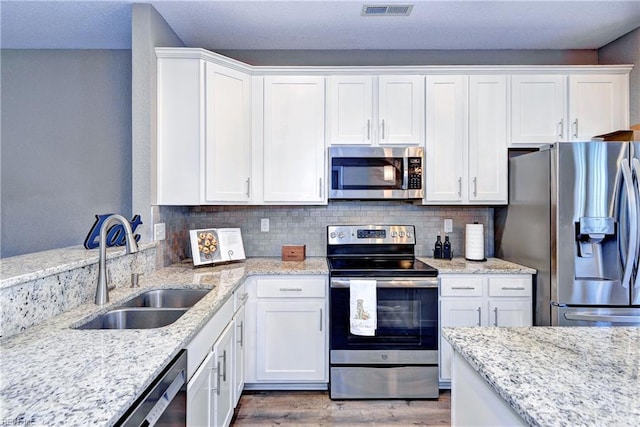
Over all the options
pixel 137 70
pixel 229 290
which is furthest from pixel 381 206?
pixel 137 70

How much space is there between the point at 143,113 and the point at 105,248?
1190mm

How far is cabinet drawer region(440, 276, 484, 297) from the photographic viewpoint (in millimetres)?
2463

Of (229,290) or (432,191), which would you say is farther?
(432,191)

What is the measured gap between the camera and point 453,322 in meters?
2.46

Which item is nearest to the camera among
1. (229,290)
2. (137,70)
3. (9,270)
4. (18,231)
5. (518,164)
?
(9,270)

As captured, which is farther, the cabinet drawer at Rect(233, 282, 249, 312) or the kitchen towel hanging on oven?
the kitchen towel hanging on oven

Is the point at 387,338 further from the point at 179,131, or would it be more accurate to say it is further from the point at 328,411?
the point at 179,131

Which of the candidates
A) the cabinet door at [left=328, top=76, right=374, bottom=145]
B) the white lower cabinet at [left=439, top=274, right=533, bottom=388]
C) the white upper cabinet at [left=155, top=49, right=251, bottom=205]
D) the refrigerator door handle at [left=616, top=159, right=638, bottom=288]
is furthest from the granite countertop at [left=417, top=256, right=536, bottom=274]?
the white upper cabinet at [left=155, top=49, right=251, bottom=205]

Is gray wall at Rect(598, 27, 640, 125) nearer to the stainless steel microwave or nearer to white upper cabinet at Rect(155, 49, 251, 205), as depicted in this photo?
the stainless steel microwave

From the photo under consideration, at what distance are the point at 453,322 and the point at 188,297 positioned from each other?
5.92ft

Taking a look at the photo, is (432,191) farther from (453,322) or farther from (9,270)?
(9,270)

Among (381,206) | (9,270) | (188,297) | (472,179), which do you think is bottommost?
(188,297)

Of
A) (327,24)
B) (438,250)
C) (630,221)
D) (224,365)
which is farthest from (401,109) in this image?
(224,365)

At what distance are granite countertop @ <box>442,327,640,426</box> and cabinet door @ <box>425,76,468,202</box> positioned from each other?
5.48 feet
